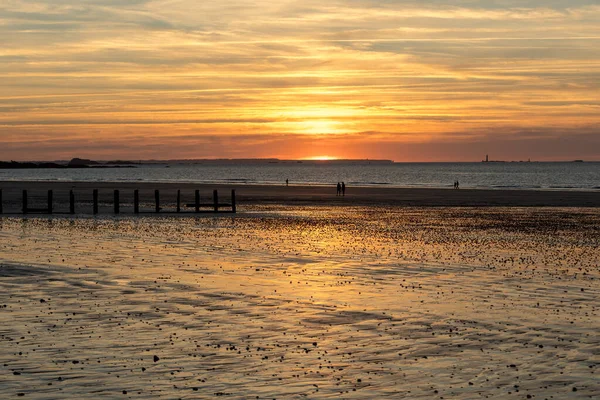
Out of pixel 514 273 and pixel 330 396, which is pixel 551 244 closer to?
pixel 514 273

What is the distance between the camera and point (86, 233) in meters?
36.8

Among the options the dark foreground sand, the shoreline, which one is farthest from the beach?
the shoreline

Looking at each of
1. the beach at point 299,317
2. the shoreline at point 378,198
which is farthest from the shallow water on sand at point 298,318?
the shoreline at point 378,198

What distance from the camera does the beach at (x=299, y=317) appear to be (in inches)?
473

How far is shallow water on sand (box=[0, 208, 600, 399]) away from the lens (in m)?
12.0

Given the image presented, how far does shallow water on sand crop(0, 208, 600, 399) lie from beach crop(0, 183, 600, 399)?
0.16 ft

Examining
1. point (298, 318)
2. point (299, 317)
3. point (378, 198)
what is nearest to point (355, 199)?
point (378, 198)

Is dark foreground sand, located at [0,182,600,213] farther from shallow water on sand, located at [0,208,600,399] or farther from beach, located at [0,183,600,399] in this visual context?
shallow water on sand, located at [0,208,600,399]

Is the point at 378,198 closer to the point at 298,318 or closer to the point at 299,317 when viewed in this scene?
the point at 299,317

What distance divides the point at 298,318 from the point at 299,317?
0.11 m

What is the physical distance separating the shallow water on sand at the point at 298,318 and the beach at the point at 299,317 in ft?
0.16

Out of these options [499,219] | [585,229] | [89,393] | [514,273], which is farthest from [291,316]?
[499,219]

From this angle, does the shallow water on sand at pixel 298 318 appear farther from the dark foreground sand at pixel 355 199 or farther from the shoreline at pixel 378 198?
the shoreline at pixel 378 198

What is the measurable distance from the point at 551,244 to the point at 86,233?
20763 millimetres
